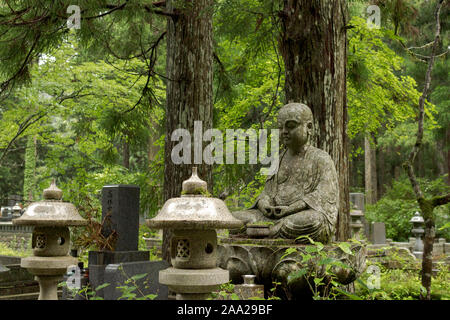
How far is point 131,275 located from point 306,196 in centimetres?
327

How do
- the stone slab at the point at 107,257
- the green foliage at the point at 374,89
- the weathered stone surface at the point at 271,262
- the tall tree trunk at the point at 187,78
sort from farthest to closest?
the green foliage at the point at 374,89, the tall tree trunk at the point at 187,78, the stone slab at the point at 107,257, the weathered stone surface at the point at 271,262

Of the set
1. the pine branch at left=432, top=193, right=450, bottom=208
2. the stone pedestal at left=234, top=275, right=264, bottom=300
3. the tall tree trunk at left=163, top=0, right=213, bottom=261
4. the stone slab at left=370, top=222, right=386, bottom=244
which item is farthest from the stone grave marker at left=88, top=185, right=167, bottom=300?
the stone slab at left=370, top=222, right=386, bottom=244

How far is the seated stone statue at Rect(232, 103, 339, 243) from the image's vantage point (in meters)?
5.57

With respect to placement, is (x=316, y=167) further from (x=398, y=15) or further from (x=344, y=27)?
(x=398, y=15)

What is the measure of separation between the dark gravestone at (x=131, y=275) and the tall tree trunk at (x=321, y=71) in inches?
117

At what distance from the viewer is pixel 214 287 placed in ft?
12.5

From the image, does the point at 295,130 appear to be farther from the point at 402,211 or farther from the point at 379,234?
the point at 402,211

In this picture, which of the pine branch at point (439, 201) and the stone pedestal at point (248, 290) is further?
the pine branch at point (439, 201)

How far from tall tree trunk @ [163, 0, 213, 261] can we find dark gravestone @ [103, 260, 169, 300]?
801mm

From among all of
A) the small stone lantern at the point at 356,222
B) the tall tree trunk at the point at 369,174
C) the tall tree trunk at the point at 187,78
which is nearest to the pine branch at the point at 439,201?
the tall tree trunk at the point at 187,78

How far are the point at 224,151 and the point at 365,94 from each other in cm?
422

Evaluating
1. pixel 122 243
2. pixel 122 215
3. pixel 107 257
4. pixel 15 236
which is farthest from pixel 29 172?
pixel 107 257

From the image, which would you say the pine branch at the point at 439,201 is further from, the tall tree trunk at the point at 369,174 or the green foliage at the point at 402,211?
the tall tree trunk at the point at 369,174

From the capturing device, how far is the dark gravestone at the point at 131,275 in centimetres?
727
